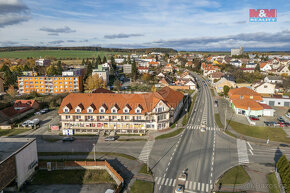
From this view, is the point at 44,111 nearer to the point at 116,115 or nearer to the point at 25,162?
the point at 116,115

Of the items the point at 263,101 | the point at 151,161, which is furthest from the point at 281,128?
the point at 151,161

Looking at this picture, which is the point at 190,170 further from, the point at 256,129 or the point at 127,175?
the point at 256,129

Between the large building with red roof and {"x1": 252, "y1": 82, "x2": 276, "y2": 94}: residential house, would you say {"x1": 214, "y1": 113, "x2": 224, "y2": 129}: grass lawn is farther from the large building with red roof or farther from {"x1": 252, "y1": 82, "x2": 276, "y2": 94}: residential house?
{"x1": 252, "y1": 82, "x2": 276, "y2": 94}: residential house

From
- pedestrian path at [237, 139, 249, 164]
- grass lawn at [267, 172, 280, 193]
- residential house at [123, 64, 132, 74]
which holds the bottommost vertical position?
grass lawn at [267, 172, 280, 193]

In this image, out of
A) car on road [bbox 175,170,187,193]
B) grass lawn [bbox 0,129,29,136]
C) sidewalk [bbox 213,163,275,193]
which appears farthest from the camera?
grass lawn [bbox 0,129,29,136]

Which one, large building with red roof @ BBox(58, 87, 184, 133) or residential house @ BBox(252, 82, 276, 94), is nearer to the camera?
large building with red roof @ BBox(58, 87, 184, 133)

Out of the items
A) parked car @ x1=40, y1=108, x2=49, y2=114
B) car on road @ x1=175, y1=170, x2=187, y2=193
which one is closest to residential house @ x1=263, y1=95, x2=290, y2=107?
car on road @ x1=175, y1=170, x2=187, y2=193
